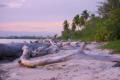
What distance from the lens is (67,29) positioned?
3565 inches

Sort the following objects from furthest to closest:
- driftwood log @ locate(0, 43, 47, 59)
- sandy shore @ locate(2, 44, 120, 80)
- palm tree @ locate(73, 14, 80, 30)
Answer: palm tree @ locate(73, 14, 80, 30)
driftwood log @ locate(0, 43, 47, 59)
sandy shore @ locate(2, 44, 120, 80)

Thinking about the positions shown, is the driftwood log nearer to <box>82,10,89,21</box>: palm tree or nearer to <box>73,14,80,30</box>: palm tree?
<box>73,14,80,30</box>: palm tree

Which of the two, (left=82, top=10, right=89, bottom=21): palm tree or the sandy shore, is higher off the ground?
(left=82, top=10, right=89, bottom=21): palm tree

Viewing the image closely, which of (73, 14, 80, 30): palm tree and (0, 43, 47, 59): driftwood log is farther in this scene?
(73, 14, 80, 30): palm tree

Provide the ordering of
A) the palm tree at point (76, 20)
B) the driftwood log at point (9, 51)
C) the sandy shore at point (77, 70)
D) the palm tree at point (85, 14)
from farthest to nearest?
the palm tree at point (85, 14) < the palm tree at point (76, 20) < the driftwood log at point (9, 51) < the sandy shore at point (77, 70)

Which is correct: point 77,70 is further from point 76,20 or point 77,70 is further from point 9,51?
point 76,20

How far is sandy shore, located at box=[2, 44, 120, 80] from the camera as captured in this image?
30.7 ft

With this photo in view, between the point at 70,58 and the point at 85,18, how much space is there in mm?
73489

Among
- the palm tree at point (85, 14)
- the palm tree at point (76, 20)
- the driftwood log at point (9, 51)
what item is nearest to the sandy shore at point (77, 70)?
the driftwood log at point (9, 51)

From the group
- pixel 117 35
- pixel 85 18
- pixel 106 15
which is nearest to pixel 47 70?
pixel 117 35

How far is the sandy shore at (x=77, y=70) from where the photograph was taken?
9.34 metres

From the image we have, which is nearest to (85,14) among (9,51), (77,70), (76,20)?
(76,20)

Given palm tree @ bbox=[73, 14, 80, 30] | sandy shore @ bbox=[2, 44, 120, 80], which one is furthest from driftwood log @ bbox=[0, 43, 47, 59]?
palm tree @ bbox=[73, 14, 80, 30]

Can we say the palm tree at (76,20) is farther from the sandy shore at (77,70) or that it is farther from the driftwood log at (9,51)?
the sandy shore at (77,70)
